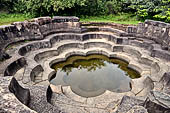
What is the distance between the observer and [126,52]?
8477 millimetres

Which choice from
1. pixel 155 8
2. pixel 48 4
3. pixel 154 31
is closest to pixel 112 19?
pixel 155 8

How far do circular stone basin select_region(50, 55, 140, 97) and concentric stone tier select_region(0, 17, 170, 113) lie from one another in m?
0.36

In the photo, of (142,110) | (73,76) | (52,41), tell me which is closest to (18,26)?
(52,41)

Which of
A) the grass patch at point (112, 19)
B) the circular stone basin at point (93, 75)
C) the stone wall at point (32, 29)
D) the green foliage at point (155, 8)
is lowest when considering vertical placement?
the circular stone basin at point (93, 75)

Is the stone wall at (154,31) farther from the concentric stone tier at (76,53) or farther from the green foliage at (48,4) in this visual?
the green foliage at (48,4)

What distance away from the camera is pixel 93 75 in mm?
6516

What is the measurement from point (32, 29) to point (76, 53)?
3313 millimetres

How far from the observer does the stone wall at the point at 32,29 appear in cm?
736

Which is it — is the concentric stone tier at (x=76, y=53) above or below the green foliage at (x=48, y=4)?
below

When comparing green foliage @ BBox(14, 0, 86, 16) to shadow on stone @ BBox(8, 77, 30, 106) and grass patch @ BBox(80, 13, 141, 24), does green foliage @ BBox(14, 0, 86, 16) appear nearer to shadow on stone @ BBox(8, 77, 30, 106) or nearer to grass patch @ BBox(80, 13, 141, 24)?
grass patch @ BBox(80, 13, 141, 24)

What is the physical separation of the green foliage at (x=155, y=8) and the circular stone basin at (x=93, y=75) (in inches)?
238

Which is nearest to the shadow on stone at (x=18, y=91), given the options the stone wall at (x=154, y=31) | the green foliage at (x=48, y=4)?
the stone wall at (x=154, y=31)

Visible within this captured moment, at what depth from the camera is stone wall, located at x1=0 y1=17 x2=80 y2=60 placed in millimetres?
7355

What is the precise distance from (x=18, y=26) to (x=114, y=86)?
6749mm
